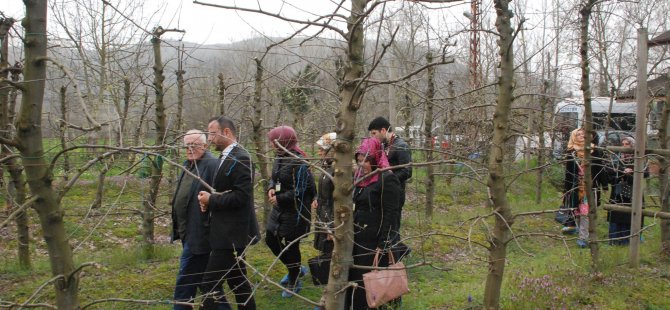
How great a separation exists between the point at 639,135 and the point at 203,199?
467cm

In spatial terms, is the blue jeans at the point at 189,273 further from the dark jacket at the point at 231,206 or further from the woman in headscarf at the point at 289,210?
the woman in headscarf at the point at 289,210

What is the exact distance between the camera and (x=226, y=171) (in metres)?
4.10

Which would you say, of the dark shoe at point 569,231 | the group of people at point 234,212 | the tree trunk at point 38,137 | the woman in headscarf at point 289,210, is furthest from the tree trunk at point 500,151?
the dark shoe at point 569,231

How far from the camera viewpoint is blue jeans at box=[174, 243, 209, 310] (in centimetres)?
436

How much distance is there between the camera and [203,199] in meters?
4.02

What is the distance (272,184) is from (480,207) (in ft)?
24.7

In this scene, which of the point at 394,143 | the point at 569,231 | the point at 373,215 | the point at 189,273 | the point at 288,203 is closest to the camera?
the point at 189,273

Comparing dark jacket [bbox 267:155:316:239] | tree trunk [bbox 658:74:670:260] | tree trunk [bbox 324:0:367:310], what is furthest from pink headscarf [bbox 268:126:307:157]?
tree trunk [bbox 658:74:670:260]

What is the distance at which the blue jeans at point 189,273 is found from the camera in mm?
4363

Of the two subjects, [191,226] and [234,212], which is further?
[191,226]

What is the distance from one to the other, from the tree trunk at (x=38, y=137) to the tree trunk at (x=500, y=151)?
Answer: 257 centimetres

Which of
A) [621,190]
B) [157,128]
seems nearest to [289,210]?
[157,128]

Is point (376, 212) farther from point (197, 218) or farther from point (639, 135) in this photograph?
point (639, 135)

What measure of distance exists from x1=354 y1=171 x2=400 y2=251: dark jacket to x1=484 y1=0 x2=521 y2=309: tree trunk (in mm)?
944
